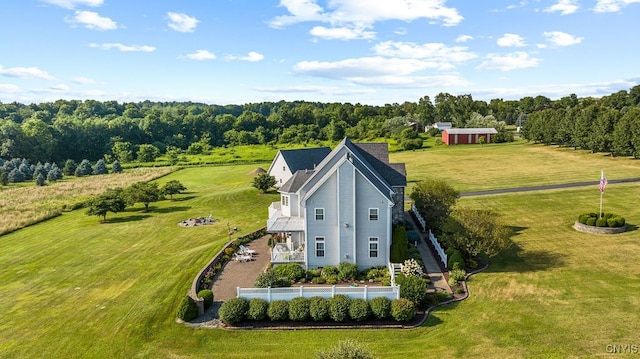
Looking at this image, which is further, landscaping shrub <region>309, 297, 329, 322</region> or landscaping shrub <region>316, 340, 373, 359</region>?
landscaping shrub <region>309, 297, 329, 322</region>

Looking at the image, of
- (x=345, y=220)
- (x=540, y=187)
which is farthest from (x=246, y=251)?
(x=540, y=187)

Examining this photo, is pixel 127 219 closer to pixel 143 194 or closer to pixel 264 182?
pixel 143 194

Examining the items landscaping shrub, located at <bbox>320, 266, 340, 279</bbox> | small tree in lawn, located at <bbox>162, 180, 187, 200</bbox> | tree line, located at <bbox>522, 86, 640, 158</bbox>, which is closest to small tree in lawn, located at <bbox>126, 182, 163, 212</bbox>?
small tree in lawn, located at <bbox>162, 180, 187, 200</bbox>

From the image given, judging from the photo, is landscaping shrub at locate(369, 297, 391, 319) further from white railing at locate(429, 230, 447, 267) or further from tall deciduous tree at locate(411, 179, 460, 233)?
tall deciduous tree at locate(411, 179, 460, 233)

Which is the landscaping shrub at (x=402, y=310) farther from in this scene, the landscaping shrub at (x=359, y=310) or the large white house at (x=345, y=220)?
the large white house at (x=345, y=220)

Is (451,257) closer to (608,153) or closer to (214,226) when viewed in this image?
(214,226)

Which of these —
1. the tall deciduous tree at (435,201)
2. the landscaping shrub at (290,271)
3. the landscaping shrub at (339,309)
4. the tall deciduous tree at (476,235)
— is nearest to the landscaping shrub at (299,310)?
the landscaping shrub at (339,309)

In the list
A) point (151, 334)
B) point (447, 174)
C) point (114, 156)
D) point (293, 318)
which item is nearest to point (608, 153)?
point (447, 174)
